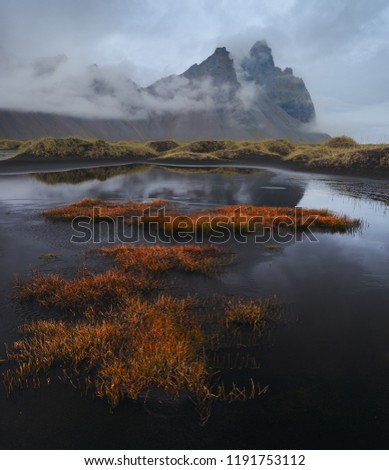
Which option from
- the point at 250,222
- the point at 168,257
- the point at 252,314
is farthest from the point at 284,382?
the point at 250,222

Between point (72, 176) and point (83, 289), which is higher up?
point (72, 176)

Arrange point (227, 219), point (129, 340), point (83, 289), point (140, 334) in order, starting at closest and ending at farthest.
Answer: point (129, 340) < point (140, 334) < point (83, 289) < point (227, 219)

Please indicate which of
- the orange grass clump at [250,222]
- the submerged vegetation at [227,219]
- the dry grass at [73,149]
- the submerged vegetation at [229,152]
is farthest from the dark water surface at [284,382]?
the dry grass at [73,149]

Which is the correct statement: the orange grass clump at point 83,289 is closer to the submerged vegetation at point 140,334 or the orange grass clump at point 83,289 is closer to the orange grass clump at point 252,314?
the submerged vegetation at point 140,334

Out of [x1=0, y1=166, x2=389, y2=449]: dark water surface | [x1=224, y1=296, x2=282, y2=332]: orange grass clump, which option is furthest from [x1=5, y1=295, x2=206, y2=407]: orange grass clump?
[x1=224, y1=296, x2=282, y2=332]: orange grass clump

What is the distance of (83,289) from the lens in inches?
450

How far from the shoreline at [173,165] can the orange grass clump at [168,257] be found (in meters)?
57.5

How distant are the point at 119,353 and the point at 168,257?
304 inches

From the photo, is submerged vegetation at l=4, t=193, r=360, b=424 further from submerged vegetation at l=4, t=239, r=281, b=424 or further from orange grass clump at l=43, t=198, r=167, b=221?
orange grass clump at l=43, t=198, r=167, b=221

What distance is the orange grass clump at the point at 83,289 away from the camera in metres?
10.9

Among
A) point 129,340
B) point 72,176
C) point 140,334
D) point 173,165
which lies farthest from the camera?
point 173,165

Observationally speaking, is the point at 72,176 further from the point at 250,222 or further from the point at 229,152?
the point at 229,152

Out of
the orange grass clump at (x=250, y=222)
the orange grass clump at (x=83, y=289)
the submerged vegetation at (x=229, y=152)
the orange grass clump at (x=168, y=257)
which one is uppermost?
the submerged vegetation at (x=229, y=152)
